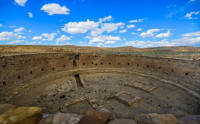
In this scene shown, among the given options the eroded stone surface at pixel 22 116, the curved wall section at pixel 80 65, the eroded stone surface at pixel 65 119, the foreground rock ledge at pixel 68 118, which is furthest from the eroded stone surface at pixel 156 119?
the curved wall section at pixel 80 65

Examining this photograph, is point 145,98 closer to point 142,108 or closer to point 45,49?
point 142,108

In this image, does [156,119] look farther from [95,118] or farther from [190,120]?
[95,118]

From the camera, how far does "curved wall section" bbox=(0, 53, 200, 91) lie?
9.88 metres

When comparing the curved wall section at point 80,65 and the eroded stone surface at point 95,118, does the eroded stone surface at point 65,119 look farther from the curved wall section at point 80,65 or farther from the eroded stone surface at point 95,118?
the curved wall section at point 80,65

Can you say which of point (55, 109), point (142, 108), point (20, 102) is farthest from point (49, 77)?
point (142, 108)

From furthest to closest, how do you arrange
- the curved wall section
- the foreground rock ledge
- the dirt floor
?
the curved wall section → the dirt floor → the foreground rock ledge

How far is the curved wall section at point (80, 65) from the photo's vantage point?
9.88 metres

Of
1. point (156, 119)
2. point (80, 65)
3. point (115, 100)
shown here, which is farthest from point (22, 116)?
point (80, 65)

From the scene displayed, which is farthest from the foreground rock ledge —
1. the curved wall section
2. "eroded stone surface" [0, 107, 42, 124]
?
the curved wall section

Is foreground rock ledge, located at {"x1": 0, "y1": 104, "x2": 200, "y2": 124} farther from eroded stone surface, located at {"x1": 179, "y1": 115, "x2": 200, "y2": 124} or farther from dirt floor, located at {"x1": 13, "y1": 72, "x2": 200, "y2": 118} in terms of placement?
dirt floor, located at {"x1": 13, "y1": 72, "x2": 200, "y2": 118}

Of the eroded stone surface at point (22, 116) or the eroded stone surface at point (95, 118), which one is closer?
the eroded stone surface at point (22, 116)

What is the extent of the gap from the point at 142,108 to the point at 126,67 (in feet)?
34.4

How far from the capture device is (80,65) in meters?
17.6

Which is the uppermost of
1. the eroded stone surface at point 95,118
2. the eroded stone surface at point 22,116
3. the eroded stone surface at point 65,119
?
the eroded stone surface at point 22,116
